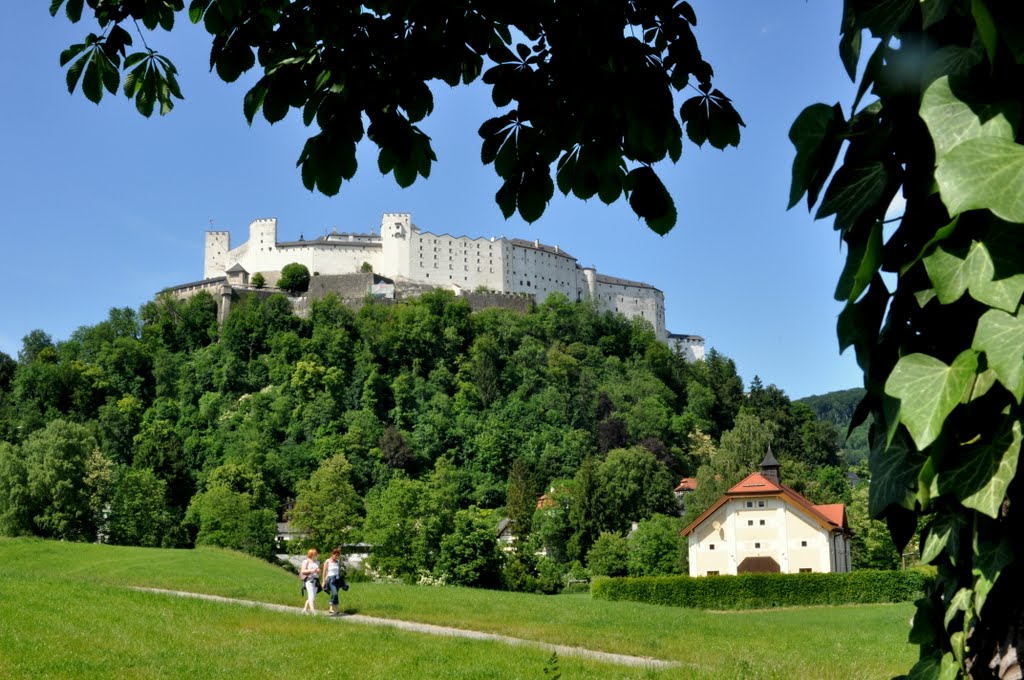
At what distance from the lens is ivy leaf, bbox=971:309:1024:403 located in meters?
1.51

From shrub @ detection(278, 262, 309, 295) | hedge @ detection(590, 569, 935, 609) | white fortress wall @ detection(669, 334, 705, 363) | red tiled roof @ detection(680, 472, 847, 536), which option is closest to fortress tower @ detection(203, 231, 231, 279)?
shrub @ detection(278, 262, 309, 295)

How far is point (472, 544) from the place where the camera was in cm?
4481

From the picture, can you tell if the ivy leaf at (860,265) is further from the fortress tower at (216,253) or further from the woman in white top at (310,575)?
the fortress tower at (216,253)

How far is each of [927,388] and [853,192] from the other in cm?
43

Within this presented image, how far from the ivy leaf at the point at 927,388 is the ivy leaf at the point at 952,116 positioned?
34 cm

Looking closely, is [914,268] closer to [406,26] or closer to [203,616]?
[406,26]

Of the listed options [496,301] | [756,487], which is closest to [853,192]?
[756,487]

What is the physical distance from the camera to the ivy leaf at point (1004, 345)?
4.96 feet

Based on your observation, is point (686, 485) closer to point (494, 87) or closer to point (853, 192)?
point (494, 87)

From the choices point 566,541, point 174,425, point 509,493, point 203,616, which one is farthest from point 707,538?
point 174,425

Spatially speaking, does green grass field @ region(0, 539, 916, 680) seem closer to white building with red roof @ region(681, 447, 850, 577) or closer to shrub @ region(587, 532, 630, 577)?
white building with red roof @ region(681, 447, 850, 577)

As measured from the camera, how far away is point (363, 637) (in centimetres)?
1536

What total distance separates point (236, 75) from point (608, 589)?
34146 millimetres

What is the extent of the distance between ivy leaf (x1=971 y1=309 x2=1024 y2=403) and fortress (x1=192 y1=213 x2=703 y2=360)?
11339cm
